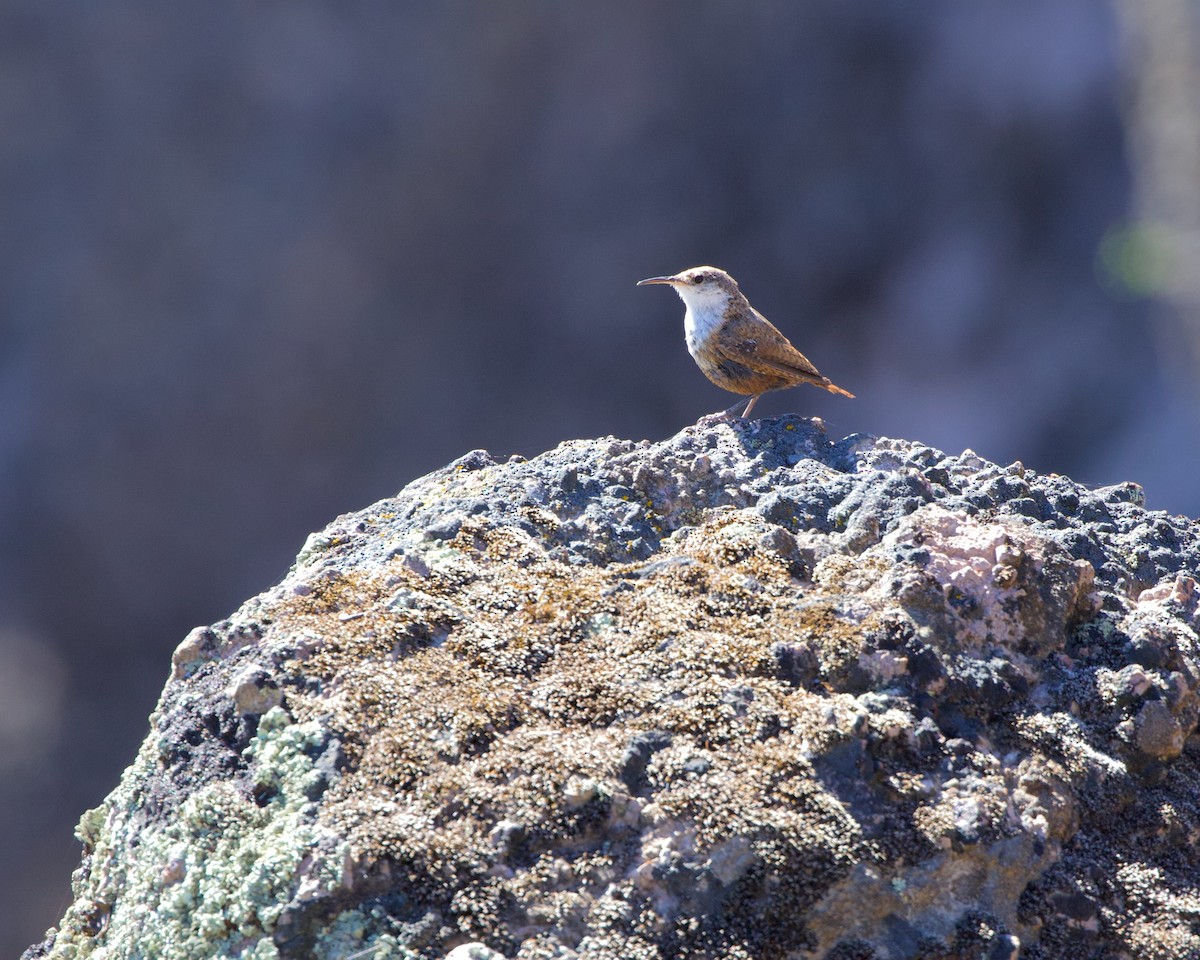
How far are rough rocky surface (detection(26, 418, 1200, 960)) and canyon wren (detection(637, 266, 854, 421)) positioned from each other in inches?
66.8

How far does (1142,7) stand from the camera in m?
10.7

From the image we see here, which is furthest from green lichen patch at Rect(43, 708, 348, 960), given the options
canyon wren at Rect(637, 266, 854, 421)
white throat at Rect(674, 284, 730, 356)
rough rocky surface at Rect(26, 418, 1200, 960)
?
white throat at Rect(674, 284, 730, 356)

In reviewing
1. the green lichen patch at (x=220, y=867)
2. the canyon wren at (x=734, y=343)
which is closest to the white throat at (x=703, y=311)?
the canyon wren at (x=734, y=343)

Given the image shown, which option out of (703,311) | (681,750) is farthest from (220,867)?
(703,311)

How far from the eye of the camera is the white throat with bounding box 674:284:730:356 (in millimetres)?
4582

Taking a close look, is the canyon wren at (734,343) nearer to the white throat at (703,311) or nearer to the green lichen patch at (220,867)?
the white throat at (703,311)

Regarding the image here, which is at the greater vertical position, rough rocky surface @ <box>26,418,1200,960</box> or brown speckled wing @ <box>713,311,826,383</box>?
brown speckled wing @ <box>713,311,826,383</box>

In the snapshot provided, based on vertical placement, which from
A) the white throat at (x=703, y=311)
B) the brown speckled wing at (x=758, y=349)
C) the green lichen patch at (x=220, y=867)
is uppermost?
the white throat at (x=703, y=311)

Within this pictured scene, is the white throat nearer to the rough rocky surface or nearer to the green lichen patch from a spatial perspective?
the rough rocky surface

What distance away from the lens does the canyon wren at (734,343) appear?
4.50m

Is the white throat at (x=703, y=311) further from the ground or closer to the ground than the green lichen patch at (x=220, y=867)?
further from the ground

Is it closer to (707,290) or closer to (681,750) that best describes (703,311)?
(707,290)

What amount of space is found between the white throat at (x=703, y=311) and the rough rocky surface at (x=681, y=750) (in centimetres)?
182

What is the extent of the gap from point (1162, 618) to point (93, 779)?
1068 cm
